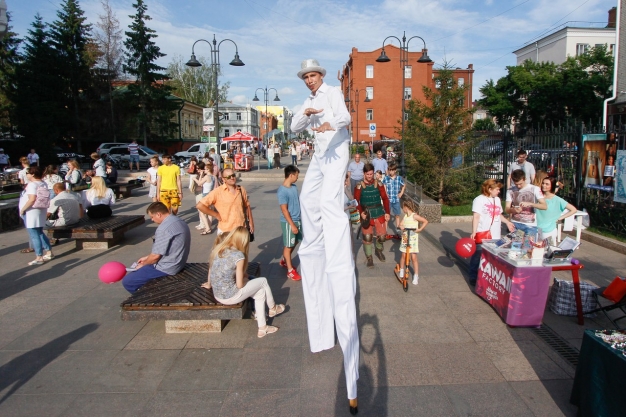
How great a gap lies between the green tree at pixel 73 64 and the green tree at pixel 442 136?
34.8 m

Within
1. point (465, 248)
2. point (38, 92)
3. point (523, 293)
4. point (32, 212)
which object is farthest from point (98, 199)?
point (38, 92)

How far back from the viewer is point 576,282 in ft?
17.5

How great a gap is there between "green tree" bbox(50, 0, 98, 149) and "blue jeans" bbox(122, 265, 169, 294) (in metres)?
38.9

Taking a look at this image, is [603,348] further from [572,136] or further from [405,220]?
[572,136]

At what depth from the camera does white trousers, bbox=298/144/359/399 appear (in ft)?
11.4

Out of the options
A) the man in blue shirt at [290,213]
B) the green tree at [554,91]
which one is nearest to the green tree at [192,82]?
the green tree at [554,91]

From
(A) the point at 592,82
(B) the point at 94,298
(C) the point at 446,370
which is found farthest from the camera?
(A) the point at 592,82

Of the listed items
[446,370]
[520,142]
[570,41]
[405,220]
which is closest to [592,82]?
[570,41]

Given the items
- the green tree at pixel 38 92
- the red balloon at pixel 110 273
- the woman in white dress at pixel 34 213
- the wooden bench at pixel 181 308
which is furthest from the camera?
the green tree at pixel 38 92

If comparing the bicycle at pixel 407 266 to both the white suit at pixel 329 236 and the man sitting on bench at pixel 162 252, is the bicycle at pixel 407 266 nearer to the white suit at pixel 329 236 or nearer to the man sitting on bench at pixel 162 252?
the white suit at pixel 329 236

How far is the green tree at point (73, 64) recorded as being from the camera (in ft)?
131

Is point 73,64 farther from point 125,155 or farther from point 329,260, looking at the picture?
point 329,260

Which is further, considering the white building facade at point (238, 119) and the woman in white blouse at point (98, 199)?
the white building facade at point (238, 119)

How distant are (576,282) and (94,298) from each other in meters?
6.32
